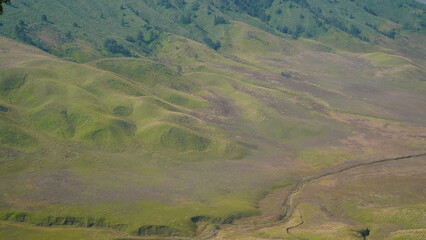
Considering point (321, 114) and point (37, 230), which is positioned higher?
point (321, 114)

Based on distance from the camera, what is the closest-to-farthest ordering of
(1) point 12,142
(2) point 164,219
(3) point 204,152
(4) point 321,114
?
(2) point 164,219 < (1) point 12,142 < (3) point 204,152 < (4) point 321,114

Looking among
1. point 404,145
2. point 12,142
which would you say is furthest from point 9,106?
point 404,145

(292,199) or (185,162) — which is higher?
(292,199)

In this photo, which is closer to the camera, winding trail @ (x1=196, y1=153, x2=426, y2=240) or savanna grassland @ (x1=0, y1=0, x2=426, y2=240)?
savanna grassland @ (x1=0, y1=0, x2=426, y2=240)

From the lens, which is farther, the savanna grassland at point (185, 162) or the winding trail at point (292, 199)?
the winding trail at point (292, 199)

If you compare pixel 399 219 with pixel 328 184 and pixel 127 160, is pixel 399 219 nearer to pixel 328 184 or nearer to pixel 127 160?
pixel 328 184

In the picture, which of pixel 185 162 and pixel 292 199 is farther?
pixel 185 162

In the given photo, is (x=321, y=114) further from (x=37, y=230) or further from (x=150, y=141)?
(x=37, y=230)

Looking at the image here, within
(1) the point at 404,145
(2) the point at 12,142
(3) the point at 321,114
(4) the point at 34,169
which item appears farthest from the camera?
(3) the point at 321,114

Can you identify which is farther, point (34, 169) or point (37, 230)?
point (34, 169)
